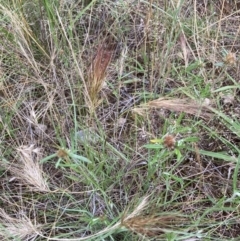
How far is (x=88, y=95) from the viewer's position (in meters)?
1.19

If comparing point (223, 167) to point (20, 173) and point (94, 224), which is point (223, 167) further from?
point (20, 173)

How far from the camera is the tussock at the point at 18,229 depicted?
1.16 meters

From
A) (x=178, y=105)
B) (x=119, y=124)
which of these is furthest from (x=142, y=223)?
(x=119, y=124)

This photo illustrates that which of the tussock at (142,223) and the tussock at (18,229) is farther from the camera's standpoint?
the tussock at (18,229)

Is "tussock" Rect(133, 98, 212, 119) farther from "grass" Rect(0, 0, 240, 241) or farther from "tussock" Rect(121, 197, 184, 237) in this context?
"tussock" Rect(121, 197, 184, 237)

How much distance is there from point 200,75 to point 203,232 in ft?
1.51

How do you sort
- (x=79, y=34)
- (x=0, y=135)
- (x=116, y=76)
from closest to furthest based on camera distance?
(x=0, y=135) < (x=116, y=76) < (x=79, y=34)

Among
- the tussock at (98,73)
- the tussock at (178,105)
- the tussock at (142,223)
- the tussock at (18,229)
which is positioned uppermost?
the tussock at (98,73)

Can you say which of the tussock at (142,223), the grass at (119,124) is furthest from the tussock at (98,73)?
the tussock at (142,223)

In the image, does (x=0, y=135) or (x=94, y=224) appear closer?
(x=94, y=224)

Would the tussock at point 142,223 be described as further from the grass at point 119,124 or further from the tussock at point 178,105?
the tussock at point 178,105

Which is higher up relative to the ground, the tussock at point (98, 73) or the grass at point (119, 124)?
the tussock at point (98, 73)

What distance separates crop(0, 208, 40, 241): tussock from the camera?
1156 millimetres

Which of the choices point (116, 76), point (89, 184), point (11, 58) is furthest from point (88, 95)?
point (11, 58)
